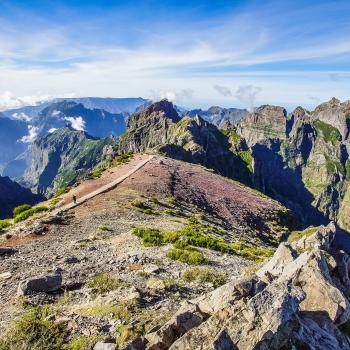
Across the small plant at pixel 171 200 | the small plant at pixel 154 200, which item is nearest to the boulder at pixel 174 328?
the small plant at pixel 154 200

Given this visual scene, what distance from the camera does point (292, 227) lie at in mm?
68875

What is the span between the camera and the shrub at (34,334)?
15.3 meters

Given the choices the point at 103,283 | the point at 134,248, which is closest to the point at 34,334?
the point at 103,283

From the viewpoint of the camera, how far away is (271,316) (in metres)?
13.3

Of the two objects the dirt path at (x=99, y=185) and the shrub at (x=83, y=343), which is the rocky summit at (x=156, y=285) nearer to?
the shrub at (x=83, y=343)

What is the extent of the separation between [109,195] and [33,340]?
3961 cm

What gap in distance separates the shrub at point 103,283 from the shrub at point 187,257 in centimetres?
623

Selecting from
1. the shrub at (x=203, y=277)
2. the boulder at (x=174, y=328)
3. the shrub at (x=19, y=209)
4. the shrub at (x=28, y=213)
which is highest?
the boulder at (x=174, y=328)

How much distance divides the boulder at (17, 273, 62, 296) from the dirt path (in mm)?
24948

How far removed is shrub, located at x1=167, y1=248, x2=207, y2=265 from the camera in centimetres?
2877

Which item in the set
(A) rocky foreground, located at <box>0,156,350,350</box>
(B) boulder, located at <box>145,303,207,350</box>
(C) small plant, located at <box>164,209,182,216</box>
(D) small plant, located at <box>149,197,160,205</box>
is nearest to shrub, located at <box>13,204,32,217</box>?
(A) rocky foreground, located at <box>0,156,350,350</box>

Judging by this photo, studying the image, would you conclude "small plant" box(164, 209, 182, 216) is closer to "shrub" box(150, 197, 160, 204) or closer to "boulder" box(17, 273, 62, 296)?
"shrub" box(150, 197, 160, 204)

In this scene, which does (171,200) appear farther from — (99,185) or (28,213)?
(28,213)

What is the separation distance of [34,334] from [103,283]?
699 cm
